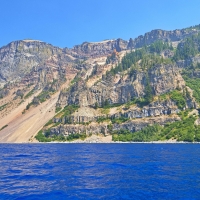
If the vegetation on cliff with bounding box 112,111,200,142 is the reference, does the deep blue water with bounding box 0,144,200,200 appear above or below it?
below

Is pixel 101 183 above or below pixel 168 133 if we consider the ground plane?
below

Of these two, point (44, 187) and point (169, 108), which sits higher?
point (169, 108)

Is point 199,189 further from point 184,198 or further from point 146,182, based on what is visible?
point 146,182

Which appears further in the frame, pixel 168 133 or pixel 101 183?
pixel 168 133

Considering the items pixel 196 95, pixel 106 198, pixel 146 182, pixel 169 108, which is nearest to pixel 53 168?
pixel 146 182

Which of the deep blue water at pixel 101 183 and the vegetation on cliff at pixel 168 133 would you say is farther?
the vegetation on cliff at pixel 168 133

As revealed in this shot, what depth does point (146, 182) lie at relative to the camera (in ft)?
122

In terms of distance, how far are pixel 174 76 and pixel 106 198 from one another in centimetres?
17800

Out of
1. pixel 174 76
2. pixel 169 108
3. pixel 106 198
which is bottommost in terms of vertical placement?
pixel 106 198

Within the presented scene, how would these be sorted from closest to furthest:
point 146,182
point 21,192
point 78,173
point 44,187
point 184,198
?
point 184,198
point 21,192
point 44,187
point 146,182
point 78,173

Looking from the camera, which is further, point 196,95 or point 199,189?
point 196,95

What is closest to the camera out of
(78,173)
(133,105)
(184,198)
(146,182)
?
(184,198)

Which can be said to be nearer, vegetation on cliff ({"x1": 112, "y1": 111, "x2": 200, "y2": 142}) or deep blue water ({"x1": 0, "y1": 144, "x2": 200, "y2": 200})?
deep blue water ({"x1": 0, "y1": 144, "x2": 200, "y2": 200})

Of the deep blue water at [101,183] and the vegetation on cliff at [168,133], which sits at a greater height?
the vegetation on cliff at [168,133]
